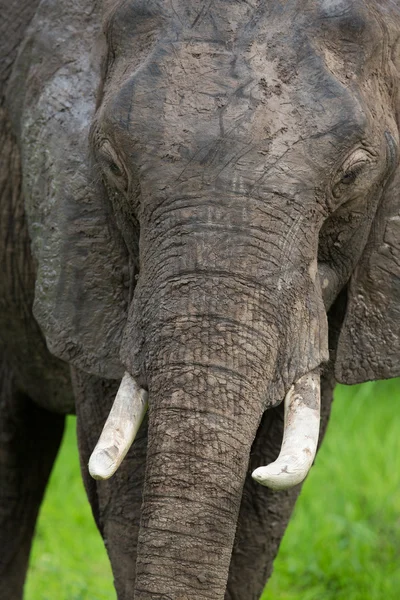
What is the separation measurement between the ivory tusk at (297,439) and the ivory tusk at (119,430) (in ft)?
0.85

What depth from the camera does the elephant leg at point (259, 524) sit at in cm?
317

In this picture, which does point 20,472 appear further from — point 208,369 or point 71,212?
point 208,369

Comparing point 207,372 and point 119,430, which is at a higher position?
point 207,372

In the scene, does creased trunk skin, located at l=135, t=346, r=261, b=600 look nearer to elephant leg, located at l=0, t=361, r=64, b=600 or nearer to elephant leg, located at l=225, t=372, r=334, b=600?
elephant leg, located at l=225, t=372, r=334, b=600

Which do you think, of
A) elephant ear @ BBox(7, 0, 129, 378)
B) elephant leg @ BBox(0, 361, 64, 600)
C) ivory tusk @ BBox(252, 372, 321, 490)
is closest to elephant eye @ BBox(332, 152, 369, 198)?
ivory tusk @ BBox(252, 372, 321, 490)

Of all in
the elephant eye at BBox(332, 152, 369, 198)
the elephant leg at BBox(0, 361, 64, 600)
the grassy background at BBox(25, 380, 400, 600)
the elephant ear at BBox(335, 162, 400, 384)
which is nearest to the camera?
the elephant eye at BBox(332, 152, 369, 198)

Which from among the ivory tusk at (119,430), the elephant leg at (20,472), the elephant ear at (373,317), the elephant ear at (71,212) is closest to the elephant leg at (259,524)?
the elephant ear at (373,317)

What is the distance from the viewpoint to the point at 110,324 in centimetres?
299

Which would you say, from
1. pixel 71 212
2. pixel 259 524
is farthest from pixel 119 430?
pixel 259 524

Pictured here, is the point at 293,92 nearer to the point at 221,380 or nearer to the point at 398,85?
the point at 398,85

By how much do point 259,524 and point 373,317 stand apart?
23.8 inches

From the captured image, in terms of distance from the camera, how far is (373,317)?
2.95m

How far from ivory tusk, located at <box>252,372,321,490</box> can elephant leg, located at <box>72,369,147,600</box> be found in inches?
20.9

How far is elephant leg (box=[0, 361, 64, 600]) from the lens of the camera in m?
3.98
